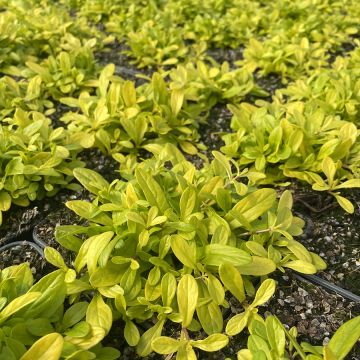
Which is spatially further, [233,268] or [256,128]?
[256,128]

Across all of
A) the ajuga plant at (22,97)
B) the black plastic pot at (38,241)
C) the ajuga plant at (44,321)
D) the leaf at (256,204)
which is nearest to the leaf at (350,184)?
the leaf at (256,204)

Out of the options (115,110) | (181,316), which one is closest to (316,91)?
(115,110)

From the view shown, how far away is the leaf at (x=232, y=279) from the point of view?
4.28 feet

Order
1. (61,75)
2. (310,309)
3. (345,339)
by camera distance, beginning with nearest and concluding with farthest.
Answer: (345,339) < (310,309) < (61,75)

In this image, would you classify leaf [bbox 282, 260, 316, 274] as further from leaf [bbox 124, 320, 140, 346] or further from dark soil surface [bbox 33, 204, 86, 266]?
dark soil surface [bbox 33, 204, 86, 266]

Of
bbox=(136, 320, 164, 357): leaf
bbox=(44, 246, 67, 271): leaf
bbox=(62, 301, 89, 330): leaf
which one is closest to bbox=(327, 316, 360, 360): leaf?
bbox=(136, 320, 164, 357): leaf

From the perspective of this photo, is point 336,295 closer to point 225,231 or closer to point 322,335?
point 322,335

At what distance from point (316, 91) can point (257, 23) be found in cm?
159

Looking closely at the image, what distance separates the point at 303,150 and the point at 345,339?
1.04 m

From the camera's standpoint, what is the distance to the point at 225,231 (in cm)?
145

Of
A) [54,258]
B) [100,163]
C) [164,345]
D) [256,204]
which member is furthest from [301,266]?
[100,163]

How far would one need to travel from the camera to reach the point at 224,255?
4.45 ft

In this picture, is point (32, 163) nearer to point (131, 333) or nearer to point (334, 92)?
point (131, 333)

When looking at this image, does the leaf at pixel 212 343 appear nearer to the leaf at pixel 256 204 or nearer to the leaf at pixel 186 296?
the leaf at pixel 186 296
